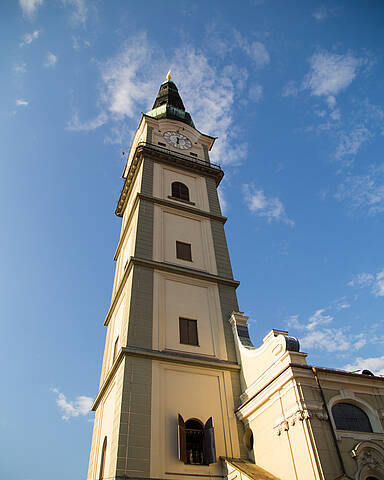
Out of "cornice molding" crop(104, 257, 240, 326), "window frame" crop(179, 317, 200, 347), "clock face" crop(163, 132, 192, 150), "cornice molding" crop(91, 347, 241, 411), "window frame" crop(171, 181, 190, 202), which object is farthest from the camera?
"clock face" crop(163, 132, 192, 150)

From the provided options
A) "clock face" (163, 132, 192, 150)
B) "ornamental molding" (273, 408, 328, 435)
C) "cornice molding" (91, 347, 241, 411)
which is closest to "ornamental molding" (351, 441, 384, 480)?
"ornamental molding" (273, 408, 328, 435)

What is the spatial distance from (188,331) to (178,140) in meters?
16.6

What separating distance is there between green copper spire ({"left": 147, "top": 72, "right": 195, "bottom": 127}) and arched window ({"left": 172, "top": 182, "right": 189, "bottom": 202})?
885cm

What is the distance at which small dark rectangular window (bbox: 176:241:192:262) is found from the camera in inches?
815

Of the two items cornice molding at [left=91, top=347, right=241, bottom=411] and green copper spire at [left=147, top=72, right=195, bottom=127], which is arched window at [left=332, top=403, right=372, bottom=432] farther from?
green copper spire at [left=147, top=72, right=195, bottom=127]

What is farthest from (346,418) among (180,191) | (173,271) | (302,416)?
(180,191)

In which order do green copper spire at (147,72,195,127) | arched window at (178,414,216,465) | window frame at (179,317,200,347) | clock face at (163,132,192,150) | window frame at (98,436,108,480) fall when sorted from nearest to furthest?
1. arched window at (178,414,216,465)
2. window frame at (98,436,108,480)
3. window frame at (179,317,200,347)
4. clock face at (163,132,192,150)
5. green copper spire at (147,72,195,127)

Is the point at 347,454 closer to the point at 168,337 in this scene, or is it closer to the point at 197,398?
the point at 197,398

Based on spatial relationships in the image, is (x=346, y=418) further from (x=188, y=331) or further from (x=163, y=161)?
(x=163, y=161)

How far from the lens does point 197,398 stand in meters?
15.2

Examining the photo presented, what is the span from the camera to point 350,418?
40.2 ft

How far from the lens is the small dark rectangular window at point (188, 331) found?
17.1 metres

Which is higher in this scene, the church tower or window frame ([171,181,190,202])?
window frame ([171,181,190,202])

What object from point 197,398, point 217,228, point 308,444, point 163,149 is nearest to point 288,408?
point 308,444
